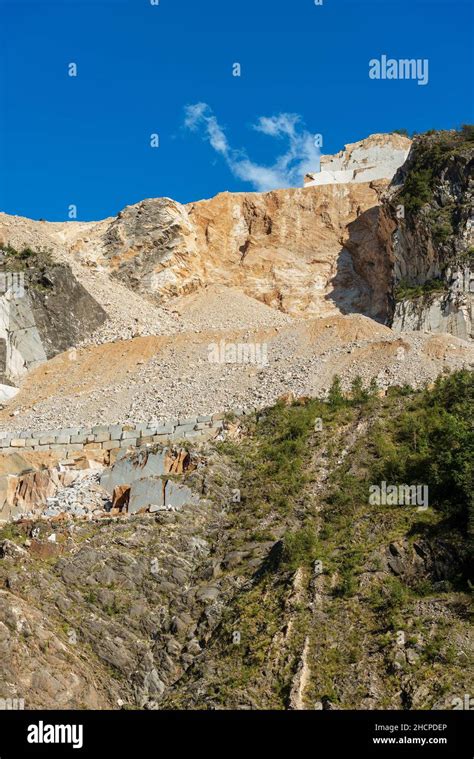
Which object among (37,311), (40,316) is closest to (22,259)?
(37,311)

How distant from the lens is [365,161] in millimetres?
53000

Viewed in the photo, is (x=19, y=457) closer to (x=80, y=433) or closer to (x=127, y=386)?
(x=80, y=433)

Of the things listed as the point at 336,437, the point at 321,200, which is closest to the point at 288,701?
the point at 336,437

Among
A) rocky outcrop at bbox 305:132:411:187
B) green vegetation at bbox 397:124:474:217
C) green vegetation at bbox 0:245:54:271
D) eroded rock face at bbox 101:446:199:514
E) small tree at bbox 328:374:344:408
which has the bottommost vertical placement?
eroded rock face at bbox 101:446:199:514

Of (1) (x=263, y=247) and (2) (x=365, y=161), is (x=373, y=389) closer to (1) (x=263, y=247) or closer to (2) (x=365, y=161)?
(1) (x=263, y=247)

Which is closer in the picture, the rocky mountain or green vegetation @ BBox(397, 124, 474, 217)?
the rocky mountain

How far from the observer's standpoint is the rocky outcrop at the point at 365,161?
52312 millimetres

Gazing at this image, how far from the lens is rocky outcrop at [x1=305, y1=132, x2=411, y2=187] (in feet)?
172

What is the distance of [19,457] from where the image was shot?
83.3 feet

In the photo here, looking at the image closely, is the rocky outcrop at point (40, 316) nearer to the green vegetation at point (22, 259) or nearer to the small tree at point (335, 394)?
the green vegetation at point (22, 259)
